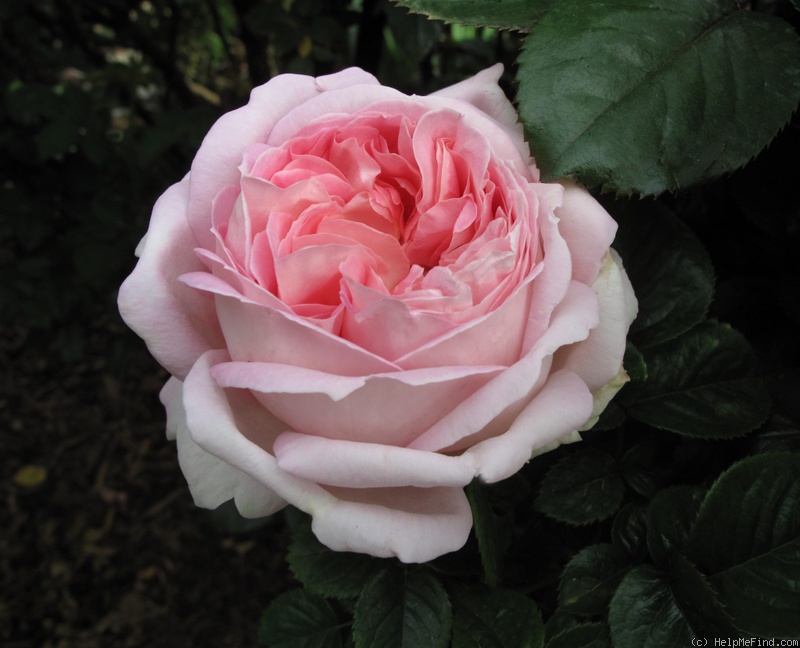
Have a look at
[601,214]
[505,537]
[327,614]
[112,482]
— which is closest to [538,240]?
[601,214]

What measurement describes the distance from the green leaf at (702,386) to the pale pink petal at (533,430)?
0.21m

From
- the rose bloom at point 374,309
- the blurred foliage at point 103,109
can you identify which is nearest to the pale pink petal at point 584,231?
the rose bloom at point 374,309

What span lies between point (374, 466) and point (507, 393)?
0.09 meters

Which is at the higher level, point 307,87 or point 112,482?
point 307,87

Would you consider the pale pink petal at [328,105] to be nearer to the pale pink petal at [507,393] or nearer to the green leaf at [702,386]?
the pale pink petal at [507,393]

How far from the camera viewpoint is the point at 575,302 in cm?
45

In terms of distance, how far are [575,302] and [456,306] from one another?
8cm

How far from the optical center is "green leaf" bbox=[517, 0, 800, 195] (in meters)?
0.48

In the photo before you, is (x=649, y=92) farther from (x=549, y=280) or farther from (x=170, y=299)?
(x=170, y=299)

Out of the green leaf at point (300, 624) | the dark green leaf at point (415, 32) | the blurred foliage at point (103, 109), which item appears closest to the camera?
the green leaf at point (300, 624)

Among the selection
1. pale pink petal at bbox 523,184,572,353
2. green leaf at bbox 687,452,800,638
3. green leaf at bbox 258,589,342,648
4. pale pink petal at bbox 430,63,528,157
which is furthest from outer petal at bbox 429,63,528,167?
green leaf at bbox 258,589,342,648

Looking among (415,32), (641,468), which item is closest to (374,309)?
(641,468)

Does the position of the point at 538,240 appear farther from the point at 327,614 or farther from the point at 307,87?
the point at 327,614

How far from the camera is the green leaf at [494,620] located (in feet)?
1.86
